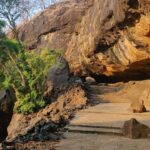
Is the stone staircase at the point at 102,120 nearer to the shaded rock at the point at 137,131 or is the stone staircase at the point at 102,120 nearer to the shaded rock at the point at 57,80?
the shaded rock at the point at 137,131

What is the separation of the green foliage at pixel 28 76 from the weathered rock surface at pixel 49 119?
639mm

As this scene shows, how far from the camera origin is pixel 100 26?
16.7 metres

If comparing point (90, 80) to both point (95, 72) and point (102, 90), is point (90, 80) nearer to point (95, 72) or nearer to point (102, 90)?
point (95, 72)

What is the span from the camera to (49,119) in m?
12.5

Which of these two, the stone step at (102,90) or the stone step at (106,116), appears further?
the stone step at (102,90)

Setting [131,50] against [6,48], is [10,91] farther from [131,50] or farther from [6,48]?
[131,50]

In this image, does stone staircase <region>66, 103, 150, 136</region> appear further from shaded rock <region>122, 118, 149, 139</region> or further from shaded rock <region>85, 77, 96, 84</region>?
shaded rock <region>85, 77, 96, 84</region>

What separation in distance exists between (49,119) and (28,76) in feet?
20.7

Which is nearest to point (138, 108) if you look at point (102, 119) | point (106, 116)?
point (106, 116)

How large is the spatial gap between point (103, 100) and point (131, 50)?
9.30ft

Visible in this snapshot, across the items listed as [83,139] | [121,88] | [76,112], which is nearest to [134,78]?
[121,88]

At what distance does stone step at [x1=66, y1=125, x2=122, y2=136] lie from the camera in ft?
33.4

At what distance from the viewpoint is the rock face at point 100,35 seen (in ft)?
45.7

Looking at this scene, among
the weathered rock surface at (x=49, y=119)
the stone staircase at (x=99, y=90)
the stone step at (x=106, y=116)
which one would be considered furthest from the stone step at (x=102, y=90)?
the stone step at (x=106, y=116)
